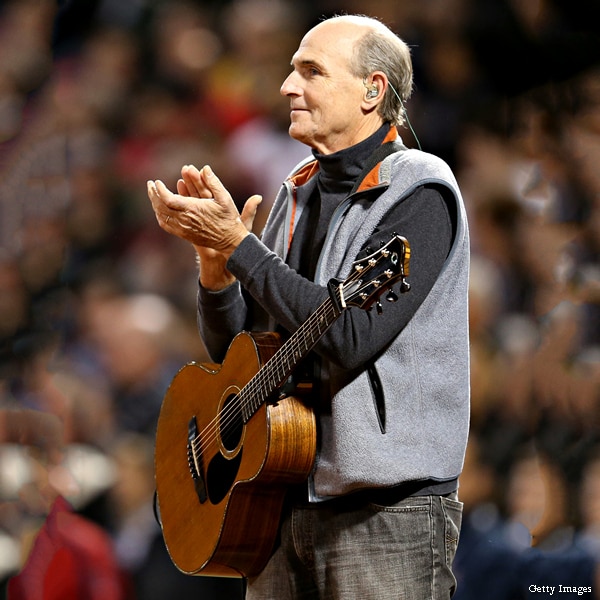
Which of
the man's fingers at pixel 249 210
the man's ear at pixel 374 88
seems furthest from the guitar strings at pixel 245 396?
the man's ear at pixel 374 88

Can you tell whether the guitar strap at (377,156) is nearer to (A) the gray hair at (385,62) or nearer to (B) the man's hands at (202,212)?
(A) the gray hair at (385,62)

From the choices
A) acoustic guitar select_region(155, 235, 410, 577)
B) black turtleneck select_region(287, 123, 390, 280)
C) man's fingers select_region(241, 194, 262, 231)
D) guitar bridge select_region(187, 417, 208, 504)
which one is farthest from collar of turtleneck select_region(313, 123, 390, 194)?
guitar bridge select_region(187, 417, 208, 504)

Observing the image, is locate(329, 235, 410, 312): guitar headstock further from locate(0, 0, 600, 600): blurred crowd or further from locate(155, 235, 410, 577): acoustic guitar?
locate(0, 0, 600, 600): blurred crowd

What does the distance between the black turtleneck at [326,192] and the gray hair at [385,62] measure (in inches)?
1.6

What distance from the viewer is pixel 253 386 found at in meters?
1.63

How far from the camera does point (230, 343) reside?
6.07 feet

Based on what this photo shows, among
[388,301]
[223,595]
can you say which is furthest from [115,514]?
[388,301]

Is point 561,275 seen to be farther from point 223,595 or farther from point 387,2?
point 223,595

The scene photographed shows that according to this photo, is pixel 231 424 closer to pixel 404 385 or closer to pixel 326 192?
pixel 404 385

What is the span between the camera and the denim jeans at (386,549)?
153 centimetres

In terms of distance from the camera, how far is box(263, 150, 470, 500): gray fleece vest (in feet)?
4.93

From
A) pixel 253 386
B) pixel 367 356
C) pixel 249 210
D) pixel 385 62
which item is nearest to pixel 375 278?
pixel 367 356

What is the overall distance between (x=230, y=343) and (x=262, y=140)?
1.14 metres

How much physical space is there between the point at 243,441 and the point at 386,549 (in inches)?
12.4
